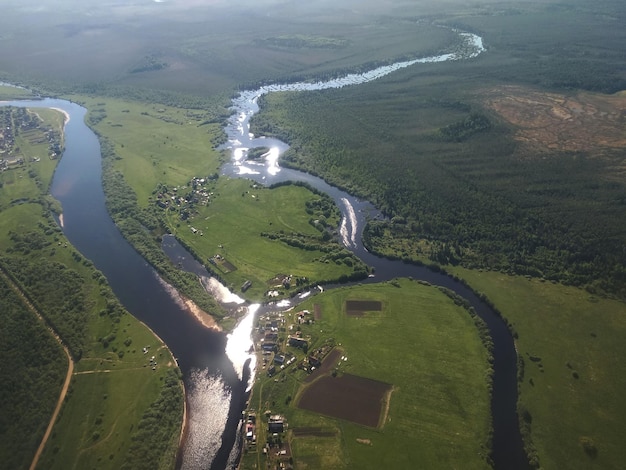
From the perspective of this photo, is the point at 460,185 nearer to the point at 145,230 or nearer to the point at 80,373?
the point at 145,230

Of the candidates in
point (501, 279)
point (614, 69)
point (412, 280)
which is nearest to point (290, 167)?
point (412, 280)

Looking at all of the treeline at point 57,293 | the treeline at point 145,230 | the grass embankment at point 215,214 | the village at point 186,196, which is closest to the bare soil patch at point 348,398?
the grass embankment at point 215,214

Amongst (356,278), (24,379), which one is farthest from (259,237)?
(24,379)

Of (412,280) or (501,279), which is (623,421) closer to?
(501,279)

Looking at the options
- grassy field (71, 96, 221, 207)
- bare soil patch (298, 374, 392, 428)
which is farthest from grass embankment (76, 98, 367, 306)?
bare soil patch (298, 374, 392, 428)

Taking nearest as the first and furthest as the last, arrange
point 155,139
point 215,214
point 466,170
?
point 215,214
point 466,170
point 155,139

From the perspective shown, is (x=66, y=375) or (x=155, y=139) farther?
(x=155, y=139)

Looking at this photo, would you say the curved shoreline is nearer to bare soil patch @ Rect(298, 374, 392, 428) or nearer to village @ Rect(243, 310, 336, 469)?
bare soil patch @ Rect(298, 374, 392, 428)

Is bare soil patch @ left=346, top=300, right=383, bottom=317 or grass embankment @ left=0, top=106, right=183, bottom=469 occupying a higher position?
bare soil patch @ left=346, top=300, right=383, bottom=317
